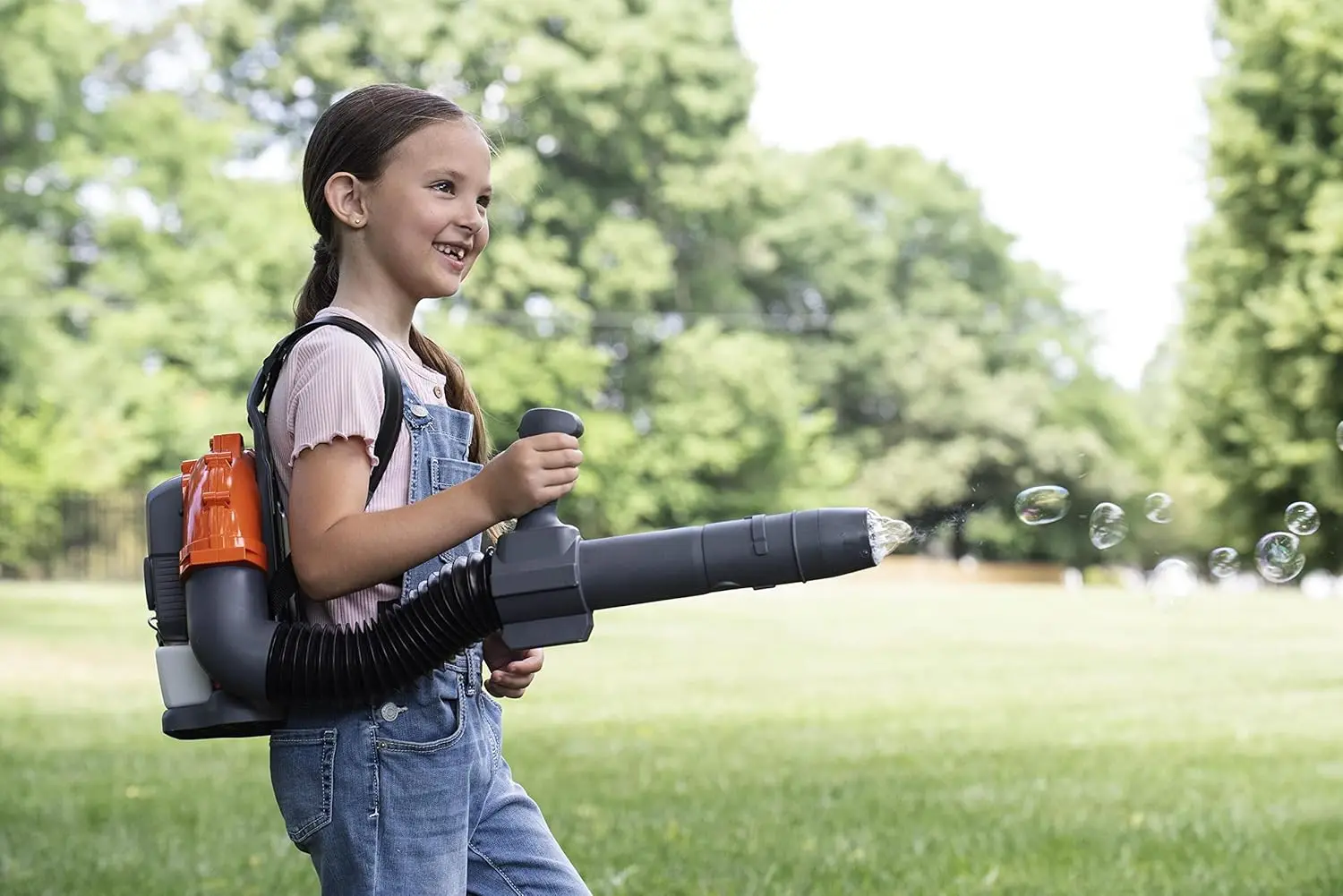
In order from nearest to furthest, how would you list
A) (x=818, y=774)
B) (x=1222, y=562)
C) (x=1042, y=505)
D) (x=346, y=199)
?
(x=346, y=199) → (x=1042, y=505) → (x=1222, y=562) → (x=818, y=774)

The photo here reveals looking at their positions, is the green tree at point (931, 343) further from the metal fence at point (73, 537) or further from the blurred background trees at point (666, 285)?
the metal fence at point (73, 537)

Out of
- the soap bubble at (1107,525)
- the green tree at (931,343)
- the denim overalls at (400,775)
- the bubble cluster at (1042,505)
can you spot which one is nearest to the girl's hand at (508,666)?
the denim overalls at (400,775)

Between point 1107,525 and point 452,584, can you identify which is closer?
point 452,584

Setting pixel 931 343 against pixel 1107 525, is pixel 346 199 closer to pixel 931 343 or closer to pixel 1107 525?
pixel 1107 525

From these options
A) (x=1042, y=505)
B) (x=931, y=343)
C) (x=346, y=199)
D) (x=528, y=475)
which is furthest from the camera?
(x=931, y=343)

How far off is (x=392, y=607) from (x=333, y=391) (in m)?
0.30

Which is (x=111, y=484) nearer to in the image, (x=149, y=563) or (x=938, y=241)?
(x=938, y=241)

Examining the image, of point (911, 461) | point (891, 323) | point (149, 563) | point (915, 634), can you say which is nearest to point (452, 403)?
point (149, 563)

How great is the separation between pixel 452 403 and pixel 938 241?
4490 cm

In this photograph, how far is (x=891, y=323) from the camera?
138 ft

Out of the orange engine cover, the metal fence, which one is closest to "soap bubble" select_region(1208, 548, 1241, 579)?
the orange engine cover

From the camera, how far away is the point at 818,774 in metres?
7.83

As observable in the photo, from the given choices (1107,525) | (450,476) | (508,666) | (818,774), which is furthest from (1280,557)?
(450,476)

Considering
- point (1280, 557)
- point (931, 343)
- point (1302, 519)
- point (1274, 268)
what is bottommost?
point (1280, 557)
